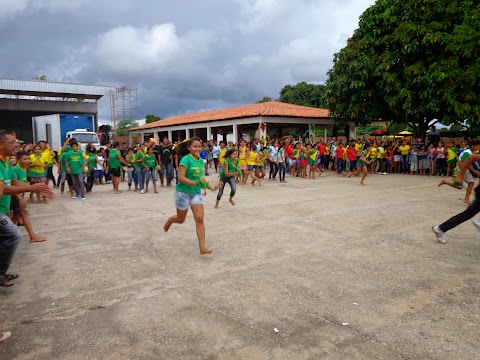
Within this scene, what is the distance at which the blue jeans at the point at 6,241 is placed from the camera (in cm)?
400

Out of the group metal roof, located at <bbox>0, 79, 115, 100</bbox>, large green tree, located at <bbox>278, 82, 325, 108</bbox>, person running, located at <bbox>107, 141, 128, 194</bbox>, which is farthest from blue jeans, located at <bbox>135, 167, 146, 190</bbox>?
large green tree, located at <bbox>278, 82, 325, 108</bbox>

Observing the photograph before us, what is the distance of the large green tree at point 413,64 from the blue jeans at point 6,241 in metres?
16.2

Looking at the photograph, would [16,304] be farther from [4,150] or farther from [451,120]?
[451,120]


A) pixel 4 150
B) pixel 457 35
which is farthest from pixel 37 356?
pixel 457 35

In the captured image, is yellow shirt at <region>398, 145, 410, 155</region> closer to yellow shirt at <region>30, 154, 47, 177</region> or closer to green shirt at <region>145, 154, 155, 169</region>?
green shirt at <region>145, 154, 155, 169</region>

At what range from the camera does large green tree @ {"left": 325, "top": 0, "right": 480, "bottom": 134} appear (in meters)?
15.5

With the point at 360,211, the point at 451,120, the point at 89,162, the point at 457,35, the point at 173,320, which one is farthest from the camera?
the point at 451,120

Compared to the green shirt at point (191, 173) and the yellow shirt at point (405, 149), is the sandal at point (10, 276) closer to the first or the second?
the green shirt at point (191, 173)

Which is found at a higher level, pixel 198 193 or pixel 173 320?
pixel 198 193

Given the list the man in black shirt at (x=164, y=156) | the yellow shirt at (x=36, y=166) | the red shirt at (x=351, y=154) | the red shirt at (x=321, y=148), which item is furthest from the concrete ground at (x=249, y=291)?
the red shirt at (x=321, y=148)

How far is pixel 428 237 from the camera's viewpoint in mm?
5988

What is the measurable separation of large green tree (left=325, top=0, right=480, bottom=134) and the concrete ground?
10.5 metres

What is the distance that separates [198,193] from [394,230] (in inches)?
137

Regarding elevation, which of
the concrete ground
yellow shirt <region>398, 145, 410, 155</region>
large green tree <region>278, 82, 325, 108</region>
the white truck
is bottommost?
the concrete ground
